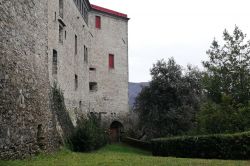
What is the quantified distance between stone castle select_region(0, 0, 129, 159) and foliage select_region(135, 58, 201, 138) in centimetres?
514

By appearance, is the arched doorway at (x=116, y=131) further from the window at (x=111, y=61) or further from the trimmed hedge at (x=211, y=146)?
the trimmed hedge at (x=211, y=146)

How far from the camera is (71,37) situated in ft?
96.4

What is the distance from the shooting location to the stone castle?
14.9 m

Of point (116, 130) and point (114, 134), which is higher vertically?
point (116, 130)

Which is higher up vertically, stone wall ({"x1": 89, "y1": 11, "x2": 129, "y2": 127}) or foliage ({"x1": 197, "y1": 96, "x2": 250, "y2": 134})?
stone wall ({"x1": 89, "y1": 11, "x2": 129, "y2": 127})

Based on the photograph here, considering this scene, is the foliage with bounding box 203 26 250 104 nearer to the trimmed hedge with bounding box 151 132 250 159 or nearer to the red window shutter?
the trimmed hedge with bounding box 151 132 250 159

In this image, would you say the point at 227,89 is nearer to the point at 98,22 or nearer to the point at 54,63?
the point at 54,63

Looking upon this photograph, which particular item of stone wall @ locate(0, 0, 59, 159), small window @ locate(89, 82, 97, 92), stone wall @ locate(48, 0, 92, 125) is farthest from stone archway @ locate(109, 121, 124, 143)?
stone wall @ locate(0, 0, 59, 159)

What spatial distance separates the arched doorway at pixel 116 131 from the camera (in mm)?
42175

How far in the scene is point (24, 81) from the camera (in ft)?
54.5

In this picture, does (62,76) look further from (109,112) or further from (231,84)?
(109,112)

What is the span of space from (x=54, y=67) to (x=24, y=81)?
23.9 ft

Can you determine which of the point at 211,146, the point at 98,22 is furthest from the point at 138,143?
the point at 211,146

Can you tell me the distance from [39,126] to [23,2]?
5614 millimetres
